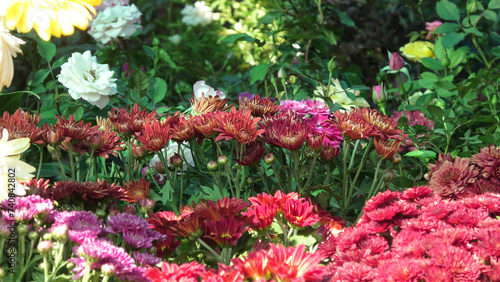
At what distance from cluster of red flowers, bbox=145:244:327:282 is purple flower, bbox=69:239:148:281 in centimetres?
3

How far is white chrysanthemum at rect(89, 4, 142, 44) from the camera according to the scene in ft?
7.36

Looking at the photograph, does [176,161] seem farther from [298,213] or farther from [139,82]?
[139,82]

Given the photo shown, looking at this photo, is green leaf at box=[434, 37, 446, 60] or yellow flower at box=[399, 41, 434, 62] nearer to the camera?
green leaf at box=[434, 37, 446, 60]

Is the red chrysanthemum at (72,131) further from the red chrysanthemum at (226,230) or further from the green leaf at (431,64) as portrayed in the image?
the green leaf at (431,64)

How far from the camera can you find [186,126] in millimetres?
1318

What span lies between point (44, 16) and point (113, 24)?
4.50 ft

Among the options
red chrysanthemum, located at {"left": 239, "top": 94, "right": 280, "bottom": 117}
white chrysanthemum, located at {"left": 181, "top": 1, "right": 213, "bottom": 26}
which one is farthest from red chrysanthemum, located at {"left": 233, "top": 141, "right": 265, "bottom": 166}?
white chrysanthemum, located at {"left": 181, "top": 1, "right": 213, "bottom": 26}

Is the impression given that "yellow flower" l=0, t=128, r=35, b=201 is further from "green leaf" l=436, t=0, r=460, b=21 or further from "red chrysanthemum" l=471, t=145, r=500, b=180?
"green leaf" l=436, t=0, r=460, b=21

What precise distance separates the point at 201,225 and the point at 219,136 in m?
0.27

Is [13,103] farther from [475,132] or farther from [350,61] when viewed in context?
[350,61]

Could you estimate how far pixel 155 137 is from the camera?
1310 millimetres

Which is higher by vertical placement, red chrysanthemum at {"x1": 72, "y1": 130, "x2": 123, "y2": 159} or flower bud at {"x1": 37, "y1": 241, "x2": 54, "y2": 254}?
flower bud at {"x1": 37, "y1": 241, "x2": 54, "y2": 254}

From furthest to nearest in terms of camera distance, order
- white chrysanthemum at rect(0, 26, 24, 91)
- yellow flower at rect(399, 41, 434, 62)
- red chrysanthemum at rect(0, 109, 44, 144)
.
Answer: yellow flower at rect(399, 41, 434, 62) < red chrysanthemum at rect(0, 109, 44, 144) < white chrysanthemum at rect(0, 26, 24, 91)

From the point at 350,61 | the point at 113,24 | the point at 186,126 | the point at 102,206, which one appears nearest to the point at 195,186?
the point at 186,126
